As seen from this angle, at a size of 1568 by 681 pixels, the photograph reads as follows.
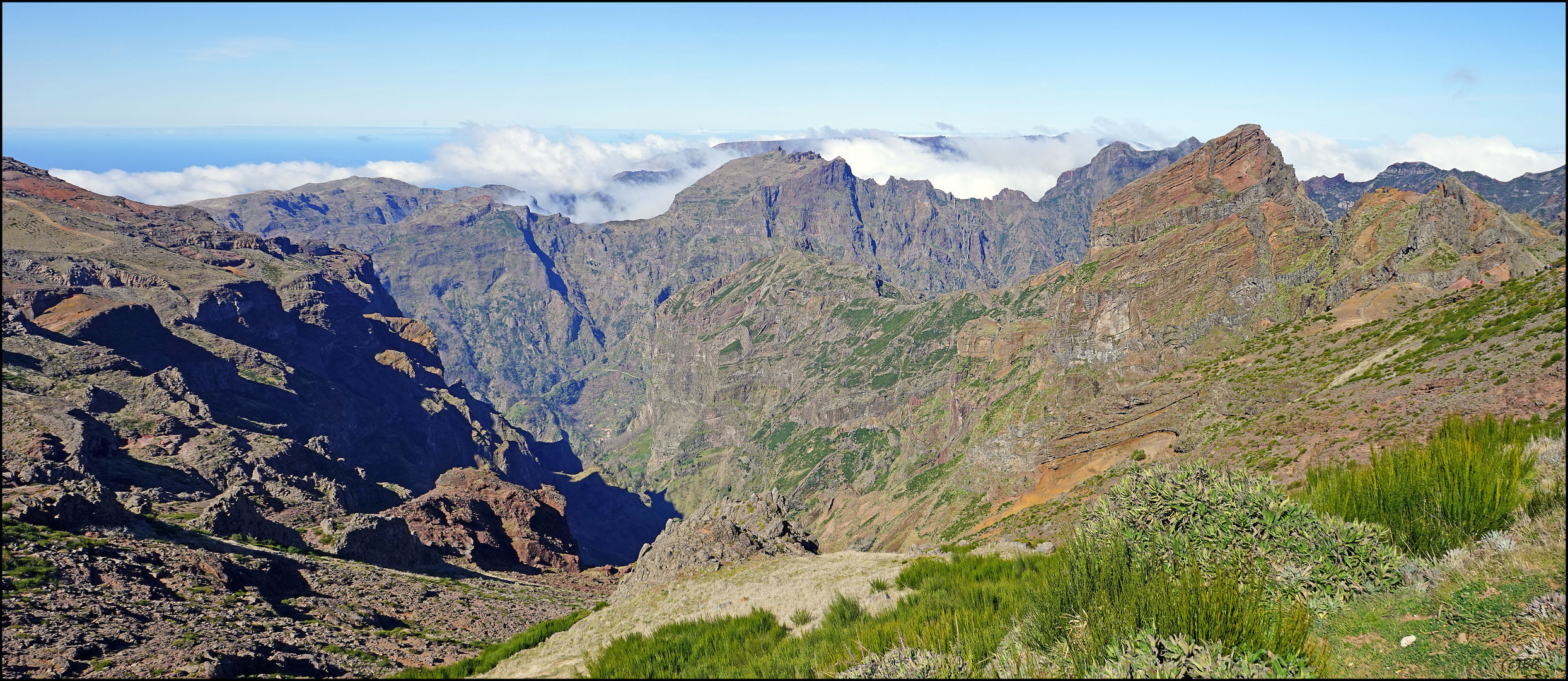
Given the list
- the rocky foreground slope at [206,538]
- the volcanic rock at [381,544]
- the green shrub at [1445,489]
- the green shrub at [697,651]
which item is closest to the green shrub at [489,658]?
the green shrub at [697,651]

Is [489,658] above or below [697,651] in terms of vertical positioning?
below

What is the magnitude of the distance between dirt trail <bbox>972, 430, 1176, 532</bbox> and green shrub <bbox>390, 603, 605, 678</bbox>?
5786 cm

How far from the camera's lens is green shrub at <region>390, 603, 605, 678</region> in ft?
70.2

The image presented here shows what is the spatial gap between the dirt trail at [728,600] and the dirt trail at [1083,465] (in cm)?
4773

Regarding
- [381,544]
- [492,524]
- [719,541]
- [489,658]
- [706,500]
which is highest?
[489,658]

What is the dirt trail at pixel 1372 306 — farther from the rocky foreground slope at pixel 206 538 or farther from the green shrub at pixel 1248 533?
the rocky foreground slope at pixel 206 538

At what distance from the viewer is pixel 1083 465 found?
83.5 m

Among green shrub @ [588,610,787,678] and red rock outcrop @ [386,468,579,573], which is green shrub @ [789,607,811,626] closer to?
green shrub @ [588,610,787,678]

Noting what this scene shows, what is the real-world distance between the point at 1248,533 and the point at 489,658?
2190 cm

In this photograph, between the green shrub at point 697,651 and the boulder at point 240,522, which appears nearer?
the green shrub at point 697,651

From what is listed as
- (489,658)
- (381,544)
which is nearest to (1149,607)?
(489,658)

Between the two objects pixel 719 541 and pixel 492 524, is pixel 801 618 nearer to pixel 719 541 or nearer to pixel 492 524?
pixel 719 541

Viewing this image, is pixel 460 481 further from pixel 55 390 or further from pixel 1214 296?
pixel 1214 296

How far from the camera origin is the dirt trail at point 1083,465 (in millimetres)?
69250
